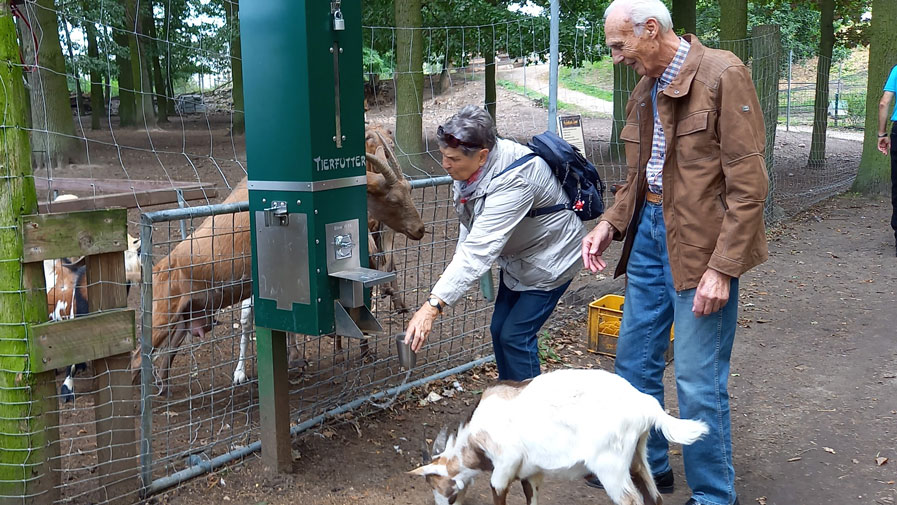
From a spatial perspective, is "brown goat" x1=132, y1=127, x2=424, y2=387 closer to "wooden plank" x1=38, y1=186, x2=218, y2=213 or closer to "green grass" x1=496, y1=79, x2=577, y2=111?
"wooden plank" x1=38, y1=186, x2=218, y2=213

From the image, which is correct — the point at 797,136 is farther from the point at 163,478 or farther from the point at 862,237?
the point at 163,478

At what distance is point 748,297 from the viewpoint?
6.99m

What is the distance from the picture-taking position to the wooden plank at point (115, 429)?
336 cm

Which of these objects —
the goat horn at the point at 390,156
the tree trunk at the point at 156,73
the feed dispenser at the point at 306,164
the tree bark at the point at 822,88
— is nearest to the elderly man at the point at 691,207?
the feed dispenser at the point at 306,164

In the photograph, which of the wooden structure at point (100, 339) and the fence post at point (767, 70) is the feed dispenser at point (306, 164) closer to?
the wooden structure at point (100, 339)

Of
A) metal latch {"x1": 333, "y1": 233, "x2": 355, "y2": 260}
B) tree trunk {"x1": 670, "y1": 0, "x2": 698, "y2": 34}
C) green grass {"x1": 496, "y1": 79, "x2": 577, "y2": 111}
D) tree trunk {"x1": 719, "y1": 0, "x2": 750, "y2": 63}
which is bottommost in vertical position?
metal latch {"x1": 333, "y1": 233, "x2": 355, "y2": 260}

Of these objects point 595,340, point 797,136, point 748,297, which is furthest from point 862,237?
point 797,136

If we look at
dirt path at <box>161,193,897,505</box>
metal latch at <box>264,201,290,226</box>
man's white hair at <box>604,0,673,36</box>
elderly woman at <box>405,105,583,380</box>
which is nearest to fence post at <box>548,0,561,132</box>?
dirt path at <box>161,193,897,505</box>

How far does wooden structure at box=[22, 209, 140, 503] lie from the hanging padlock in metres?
1.19

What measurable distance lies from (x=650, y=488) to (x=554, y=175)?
1.47 metres

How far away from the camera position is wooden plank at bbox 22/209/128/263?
3.06m

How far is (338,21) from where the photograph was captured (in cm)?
325

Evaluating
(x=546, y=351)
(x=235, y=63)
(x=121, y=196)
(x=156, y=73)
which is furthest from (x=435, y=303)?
(x=156, y=73)

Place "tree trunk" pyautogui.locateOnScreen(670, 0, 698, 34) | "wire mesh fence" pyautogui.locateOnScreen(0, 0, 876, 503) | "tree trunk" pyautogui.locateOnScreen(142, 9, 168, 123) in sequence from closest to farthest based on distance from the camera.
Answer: "wire mesh fence" pyautogui.locateOnScreen(0, 0, 876, 503)
"tree trunk" pyautogui.locateOnScreen(670, 0, 698, 34)
"tree trunk" pyautogui.locateOnScreen(142, 9, 168, 123)
